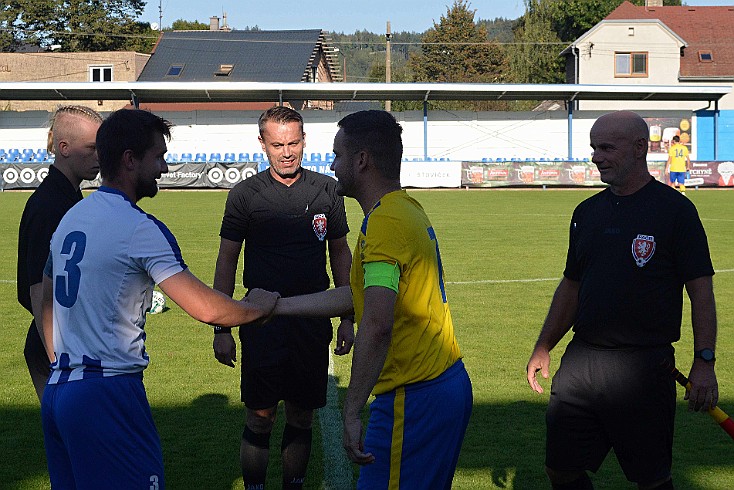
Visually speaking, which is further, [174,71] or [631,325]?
[174,71]

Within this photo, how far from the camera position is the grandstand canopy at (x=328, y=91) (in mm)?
41969

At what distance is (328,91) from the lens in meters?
43.1

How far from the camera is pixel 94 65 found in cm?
6625

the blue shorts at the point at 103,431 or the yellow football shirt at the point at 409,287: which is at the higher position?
the yellow football shirt at the point at 409,287

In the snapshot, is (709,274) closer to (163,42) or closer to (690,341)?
(690,341)

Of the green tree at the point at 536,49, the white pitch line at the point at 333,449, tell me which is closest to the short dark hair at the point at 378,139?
the white pitch line at the point at 333,449

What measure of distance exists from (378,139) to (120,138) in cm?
102

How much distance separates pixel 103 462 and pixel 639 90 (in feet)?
144

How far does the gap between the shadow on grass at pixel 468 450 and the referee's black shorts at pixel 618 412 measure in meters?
1.18

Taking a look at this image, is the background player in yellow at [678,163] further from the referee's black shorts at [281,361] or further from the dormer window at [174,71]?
the dormer window at [174,71]

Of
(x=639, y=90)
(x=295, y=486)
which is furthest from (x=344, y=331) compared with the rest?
(x=639, y=90)

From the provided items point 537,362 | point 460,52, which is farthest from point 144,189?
point 460,52

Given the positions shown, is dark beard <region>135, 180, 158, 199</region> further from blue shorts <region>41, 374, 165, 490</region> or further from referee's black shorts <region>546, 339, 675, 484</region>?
referee's black shorts <region>546, 339, 675, 484</region>

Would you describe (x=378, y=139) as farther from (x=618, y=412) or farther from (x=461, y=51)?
(x=461, y=51)
